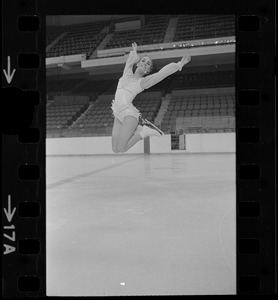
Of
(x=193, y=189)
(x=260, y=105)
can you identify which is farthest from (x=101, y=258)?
(x=193, y=189)

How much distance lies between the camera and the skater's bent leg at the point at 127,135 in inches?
37.2

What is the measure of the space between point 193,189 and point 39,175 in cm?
254

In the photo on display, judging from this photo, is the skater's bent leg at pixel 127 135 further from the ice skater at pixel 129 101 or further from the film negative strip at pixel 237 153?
the film negative strip at pixel 237 153

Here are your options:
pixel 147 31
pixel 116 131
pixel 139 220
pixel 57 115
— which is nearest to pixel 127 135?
pixel 116 131

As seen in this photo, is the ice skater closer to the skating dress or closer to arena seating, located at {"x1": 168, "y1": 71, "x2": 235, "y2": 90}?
the skating dress

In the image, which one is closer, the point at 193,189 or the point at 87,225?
the point at 87,225

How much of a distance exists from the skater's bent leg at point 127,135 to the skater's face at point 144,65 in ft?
0.51

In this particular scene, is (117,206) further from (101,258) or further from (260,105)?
(260,105)

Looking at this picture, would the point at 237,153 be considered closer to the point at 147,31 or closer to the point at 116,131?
the point at 116,131

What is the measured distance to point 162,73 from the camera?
1.00 meters

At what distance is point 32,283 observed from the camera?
0.86m

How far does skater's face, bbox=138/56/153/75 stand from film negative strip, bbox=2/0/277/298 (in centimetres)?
19

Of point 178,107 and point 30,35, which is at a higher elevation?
point 178,107

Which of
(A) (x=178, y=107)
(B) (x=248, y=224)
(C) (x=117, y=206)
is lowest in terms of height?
(C) (x=117, y=206)
